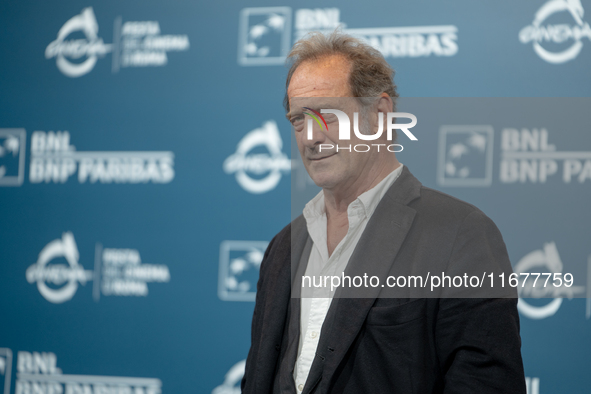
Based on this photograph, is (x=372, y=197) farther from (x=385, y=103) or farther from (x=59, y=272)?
(x=59, y=272)

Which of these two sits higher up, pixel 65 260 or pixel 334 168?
pixel 334 168

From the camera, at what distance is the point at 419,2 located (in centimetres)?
227

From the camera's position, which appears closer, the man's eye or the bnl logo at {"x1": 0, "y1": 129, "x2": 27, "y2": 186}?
the man's eye

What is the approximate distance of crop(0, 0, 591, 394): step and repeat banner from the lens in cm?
215

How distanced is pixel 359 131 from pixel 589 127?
30.4 inches

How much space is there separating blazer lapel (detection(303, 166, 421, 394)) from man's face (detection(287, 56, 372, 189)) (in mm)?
126

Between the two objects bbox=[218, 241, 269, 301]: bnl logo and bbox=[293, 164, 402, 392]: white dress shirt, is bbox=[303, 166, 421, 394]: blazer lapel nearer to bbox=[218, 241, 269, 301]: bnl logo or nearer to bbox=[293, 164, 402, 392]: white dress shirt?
bbox=[293, 164, 402, 392]: white dress shirt

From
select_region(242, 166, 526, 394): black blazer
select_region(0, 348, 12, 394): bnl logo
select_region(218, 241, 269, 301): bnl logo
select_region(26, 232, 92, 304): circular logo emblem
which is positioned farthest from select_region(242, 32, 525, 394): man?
select_region(0, 348, 12, 394): bnl logo

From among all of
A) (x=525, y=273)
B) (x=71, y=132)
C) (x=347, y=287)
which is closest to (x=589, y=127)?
(x=525, y=273)

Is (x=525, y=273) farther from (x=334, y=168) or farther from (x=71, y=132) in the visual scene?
(x=71, y=132)

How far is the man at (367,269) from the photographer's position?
3.50 feet

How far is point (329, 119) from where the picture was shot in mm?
1310

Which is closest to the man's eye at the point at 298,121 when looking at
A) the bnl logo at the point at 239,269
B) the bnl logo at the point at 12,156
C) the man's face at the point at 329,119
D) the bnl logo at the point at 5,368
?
the man's face at the point at 329,119

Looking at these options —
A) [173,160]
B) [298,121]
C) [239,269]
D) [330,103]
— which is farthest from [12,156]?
[330,103]
